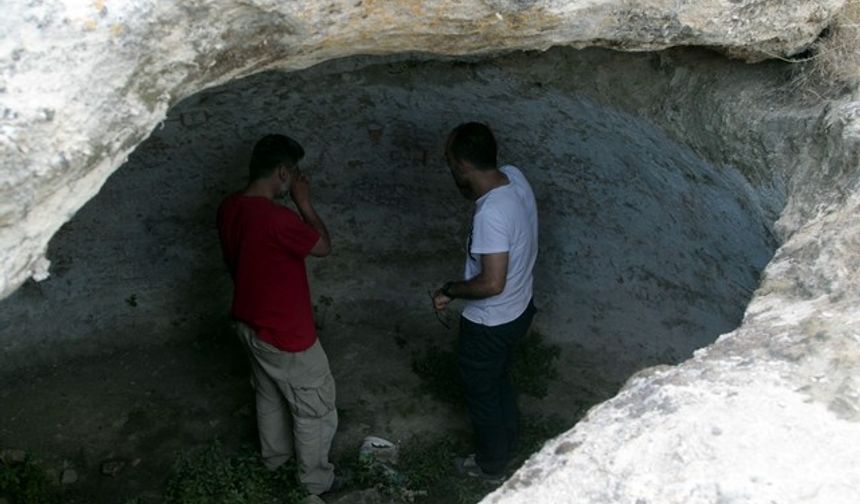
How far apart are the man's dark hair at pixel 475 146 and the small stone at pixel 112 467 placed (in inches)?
86.2

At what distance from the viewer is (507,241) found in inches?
146

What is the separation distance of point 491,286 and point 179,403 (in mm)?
1993

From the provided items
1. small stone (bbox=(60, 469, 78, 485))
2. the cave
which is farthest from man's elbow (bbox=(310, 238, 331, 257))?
small stone (bbox=(60, 469, 78, 485))

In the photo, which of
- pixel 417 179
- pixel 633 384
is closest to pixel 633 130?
pixel 417 179

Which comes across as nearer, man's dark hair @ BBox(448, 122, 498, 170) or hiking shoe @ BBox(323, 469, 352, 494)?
man's dark hair @ BBox(448, 122, 498, 170)

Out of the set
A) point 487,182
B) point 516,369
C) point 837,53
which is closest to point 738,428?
point 837,53

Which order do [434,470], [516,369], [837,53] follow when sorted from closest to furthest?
[837,53] → [434,470] → [516,369]

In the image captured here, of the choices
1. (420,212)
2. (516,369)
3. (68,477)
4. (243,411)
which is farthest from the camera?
(420,212)

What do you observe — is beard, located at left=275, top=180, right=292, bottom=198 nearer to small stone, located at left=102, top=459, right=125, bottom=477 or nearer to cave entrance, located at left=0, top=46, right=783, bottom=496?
cave entrance, located at left=0, top=46, right=783, bottom=496

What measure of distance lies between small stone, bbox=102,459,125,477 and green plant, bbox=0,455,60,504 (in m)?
0.24

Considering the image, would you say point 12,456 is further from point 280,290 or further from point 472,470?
point 472,470

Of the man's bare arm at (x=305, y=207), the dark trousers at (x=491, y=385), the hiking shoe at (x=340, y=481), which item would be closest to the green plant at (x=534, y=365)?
the dark trousers at (x=491, y=385)

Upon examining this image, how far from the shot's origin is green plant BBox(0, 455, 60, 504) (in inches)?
159

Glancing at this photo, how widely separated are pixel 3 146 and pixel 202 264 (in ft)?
10.6
